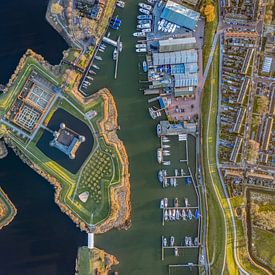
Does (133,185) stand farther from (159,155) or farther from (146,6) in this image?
(146,6)

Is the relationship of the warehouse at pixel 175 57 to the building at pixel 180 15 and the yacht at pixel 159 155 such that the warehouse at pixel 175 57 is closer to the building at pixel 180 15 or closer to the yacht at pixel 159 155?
the building at pixel 180 15

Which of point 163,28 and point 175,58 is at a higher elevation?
point 163,28

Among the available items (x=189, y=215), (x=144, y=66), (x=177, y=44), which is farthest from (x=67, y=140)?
(x=177, y=44)

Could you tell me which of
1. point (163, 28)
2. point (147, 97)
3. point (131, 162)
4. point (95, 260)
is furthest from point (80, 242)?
point (163, 28)

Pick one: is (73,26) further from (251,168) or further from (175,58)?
(251,168)

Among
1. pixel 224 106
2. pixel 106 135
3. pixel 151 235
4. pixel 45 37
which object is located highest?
pixel 45 37
